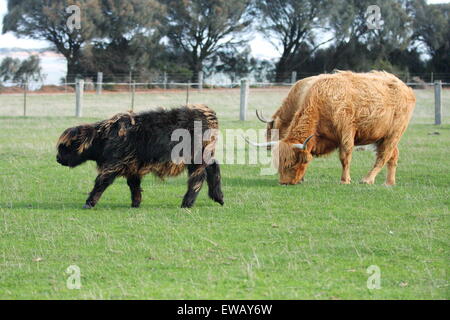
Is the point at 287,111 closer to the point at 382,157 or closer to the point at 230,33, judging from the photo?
the point at 382,157

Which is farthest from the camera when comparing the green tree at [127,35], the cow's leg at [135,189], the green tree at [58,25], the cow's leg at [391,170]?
the green tree at [127,35]

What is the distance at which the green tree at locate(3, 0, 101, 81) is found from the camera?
44.7 meters

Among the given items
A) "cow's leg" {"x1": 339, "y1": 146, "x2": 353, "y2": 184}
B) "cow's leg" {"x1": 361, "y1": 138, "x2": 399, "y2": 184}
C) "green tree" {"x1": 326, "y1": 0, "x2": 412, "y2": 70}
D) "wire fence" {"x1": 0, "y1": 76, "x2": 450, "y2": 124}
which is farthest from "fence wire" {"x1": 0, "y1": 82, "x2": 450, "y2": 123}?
"cow's leg" {"x1": 339, "y1": 146, "x2": 353, "y2": 184}

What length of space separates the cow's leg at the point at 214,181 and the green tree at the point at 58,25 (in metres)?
36.0

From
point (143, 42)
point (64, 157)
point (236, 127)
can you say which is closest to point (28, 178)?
point (64, 157)

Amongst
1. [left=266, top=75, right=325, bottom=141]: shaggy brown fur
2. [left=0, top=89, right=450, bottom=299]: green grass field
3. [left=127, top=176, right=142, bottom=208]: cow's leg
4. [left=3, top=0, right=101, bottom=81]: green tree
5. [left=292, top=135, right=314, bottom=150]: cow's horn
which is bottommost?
[left=0, top=89, right=450, bottom=299]: green grass field

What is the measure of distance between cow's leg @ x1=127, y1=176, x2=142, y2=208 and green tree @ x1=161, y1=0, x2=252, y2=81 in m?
37.6

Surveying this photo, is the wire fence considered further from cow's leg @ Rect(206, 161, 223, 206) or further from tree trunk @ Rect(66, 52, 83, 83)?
cow's leg @ Rect(206, 161, 223, 206)

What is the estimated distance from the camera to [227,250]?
7395mm

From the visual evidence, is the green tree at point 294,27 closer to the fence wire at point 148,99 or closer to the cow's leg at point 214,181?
the fence wire at point 148,99

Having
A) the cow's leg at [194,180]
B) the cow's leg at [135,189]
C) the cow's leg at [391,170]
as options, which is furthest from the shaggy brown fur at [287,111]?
the cow's leg at [135,189]

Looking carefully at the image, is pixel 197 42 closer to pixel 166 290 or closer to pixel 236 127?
pixel 236 127

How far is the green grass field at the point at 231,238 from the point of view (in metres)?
6.20

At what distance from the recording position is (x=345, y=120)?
12062 millimetres
